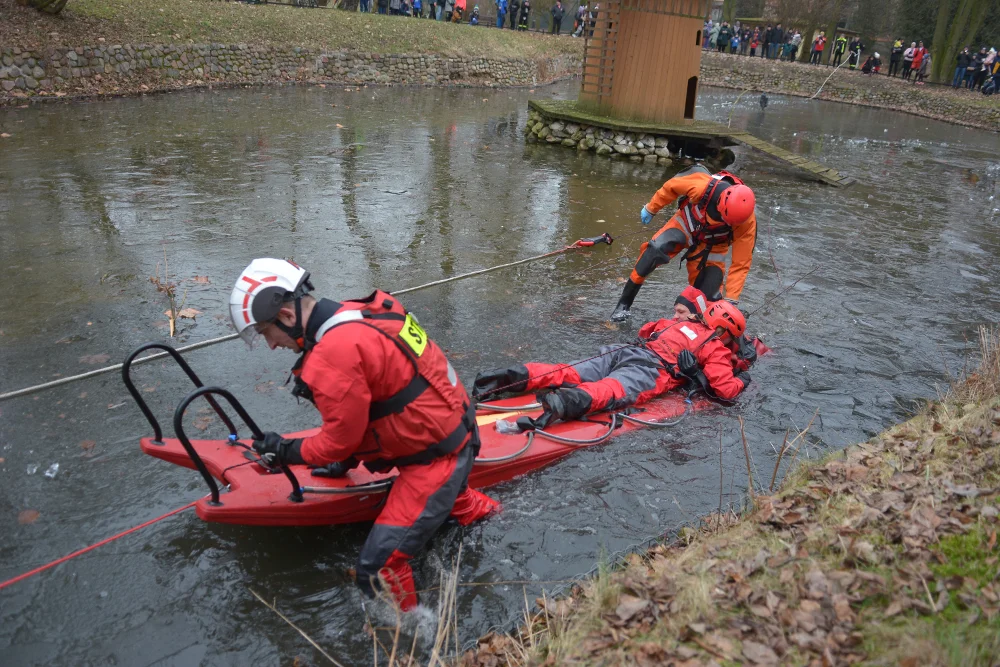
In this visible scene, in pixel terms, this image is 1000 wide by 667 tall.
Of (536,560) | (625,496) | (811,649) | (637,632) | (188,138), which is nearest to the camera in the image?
(811,649)

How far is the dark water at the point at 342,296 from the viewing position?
396cm

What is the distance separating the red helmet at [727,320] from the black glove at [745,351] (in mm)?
287

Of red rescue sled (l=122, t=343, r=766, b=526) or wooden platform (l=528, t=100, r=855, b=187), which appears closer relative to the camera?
red rescue sled (l=122, t=343, r=766, b=526)

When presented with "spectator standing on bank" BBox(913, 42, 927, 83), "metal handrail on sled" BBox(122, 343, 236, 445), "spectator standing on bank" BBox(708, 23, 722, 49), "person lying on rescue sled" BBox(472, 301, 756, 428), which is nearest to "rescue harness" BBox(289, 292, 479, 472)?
"metal handrail on sled" BBox(122, 343, 236, 445)

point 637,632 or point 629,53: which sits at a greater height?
point 629,53

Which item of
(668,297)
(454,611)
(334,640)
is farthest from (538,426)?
(668,297)

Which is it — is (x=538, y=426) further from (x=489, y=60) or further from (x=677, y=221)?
(x=489, y=60)

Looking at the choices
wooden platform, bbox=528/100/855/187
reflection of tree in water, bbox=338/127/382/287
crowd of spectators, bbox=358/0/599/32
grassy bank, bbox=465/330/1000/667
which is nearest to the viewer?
grassy bank, bbox=465/330/1000/667

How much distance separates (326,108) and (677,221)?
1486 cm

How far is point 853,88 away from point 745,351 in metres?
33.9

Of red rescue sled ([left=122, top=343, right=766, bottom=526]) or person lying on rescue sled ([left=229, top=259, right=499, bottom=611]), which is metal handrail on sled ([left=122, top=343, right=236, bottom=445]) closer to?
red rescue sled ([left=122, top=343, right=766, bottom=526])

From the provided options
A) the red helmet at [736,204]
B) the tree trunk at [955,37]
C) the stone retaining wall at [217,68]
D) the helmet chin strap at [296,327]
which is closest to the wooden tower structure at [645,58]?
the red helmet at [736,204]

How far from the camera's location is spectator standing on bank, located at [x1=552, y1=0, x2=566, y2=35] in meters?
36.3

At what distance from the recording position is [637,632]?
3.09m
